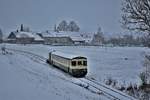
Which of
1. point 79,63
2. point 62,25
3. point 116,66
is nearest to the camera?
point 79,63

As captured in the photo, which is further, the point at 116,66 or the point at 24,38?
the point at 24,38

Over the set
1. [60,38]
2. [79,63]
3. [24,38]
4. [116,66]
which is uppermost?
[24,38]

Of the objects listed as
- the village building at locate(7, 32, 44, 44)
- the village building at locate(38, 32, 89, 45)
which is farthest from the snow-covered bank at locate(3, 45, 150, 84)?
the village building at locate(38, 32, 89, 45)

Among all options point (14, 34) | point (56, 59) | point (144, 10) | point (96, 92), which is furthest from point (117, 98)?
point (14, 34)

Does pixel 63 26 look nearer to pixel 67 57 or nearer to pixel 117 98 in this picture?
pixel 67 57

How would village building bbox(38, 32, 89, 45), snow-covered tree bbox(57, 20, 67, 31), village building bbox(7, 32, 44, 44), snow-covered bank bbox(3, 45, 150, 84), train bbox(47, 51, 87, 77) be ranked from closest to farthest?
train bbox(47, 51, 87, 77) < snow-covered bank bbox(3, 45, 150, 84) < village building bbox(7, 32, 44, 44) < village building bbox(38, 32, 89, 45) < snow-covered tree bbox(57, 20, 67, 31)

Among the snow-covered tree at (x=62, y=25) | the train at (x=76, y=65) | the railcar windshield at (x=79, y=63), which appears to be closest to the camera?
the train at (x=76, y=65)

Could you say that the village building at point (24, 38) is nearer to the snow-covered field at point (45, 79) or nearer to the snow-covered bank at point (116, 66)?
the snow-covered bank at point (116, 66)

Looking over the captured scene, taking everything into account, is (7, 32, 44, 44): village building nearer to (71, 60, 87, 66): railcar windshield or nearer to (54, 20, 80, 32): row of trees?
(54, 20, 80, 32): row of trees

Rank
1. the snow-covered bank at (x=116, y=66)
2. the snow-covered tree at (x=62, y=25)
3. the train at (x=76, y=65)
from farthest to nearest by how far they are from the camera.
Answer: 1. the snow-covered tree at (x=62, y=25)
2. the snow-covered bank at (x=116, y=66)
3. the train at (x=76, y=65)

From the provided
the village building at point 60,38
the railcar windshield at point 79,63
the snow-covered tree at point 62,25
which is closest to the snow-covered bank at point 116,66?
the railcar windshield at point 79,63

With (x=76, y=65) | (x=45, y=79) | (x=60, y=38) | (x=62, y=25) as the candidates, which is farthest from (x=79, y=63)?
(x=62, y=25)

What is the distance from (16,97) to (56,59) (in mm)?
31875

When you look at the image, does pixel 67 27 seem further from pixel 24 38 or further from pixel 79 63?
pixel 79 63
